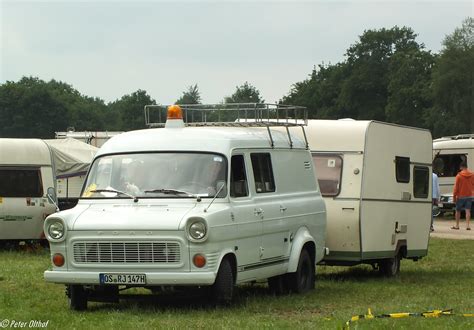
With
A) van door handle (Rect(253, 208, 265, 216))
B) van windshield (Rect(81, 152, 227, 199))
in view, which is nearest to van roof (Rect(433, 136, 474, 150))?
van door handle (Rect(253, 208, 265, 216))

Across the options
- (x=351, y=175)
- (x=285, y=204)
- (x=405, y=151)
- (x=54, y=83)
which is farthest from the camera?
(x=54, y=83)

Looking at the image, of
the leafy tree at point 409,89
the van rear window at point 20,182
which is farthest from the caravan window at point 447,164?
the leafy tree at point 409,89

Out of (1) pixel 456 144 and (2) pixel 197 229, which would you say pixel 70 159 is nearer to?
(1) pixel 456 144

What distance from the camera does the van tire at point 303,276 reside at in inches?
529

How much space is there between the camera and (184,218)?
437 inches

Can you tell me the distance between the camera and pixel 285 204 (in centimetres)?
1337

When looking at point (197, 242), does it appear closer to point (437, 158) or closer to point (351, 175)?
point (351, 175)

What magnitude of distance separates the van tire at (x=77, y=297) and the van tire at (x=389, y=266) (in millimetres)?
6400

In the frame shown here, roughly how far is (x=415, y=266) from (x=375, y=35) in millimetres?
85433

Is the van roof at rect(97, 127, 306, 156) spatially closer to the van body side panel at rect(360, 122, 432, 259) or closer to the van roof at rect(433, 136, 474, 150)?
the van body side panel at rect(360, 122, 432, 259)

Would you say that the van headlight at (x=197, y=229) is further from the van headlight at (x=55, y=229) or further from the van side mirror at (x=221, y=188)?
the van headlight at (x=55, y=229)

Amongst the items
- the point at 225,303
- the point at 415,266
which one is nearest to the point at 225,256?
the point at 225,303

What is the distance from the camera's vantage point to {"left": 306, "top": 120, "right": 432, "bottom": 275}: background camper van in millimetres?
15484

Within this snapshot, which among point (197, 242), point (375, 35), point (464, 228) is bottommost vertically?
point (464, 228)
